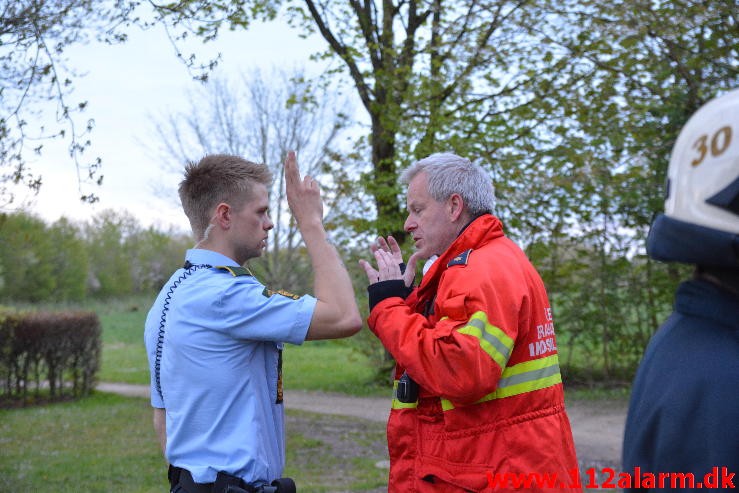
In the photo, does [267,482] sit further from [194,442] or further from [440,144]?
[440,144]

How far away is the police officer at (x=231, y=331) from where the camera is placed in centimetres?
266

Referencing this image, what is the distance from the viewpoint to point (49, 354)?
1459 centimetres

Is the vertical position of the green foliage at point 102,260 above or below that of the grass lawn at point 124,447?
above

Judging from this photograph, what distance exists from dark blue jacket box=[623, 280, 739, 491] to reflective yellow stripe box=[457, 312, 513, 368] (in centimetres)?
98

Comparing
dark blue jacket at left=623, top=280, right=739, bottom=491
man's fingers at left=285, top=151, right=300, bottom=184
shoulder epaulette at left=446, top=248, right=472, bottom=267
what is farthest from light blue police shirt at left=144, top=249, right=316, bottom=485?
dark blue jacket at left=623, top=280, right=739, bottom=491

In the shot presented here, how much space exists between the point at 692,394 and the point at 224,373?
166 centimetres

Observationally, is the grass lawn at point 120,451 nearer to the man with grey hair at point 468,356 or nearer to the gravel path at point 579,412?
the gravel path at point 579,412

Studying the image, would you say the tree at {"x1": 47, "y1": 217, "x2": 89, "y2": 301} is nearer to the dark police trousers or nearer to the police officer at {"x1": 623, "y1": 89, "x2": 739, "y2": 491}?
the dark police trousers

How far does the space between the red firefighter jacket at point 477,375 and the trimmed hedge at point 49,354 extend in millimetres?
12162

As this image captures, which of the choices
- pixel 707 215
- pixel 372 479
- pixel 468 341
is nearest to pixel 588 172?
pixel 372 479

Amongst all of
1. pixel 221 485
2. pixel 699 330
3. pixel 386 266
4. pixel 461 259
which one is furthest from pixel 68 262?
pixel 699 330

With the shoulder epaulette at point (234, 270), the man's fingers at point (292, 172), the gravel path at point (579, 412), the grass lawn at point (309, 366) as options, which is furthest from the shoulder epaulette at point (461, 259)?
the grass lawn at point (309, 366)

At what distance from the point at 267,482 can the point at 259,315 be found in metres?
0.57

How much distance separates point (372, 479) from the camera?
782cm
